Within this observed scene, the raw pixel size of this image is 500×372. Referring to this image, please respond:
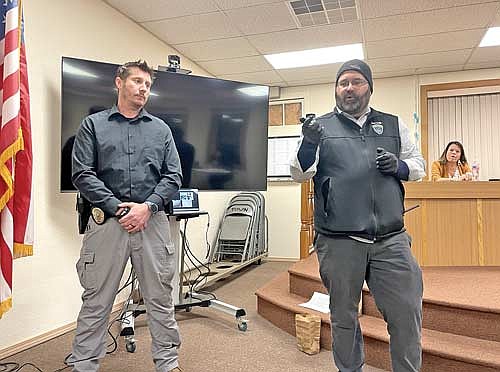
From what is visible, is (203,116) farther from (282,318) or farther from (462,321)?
(462,321)

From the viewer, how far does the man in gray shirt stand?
2.02m

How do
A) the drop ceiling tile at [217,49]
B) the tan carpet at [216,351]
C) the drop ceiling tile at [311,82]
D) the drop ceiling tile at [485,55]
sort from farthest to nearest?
the drop ceiling tile at [311,82] < the drop ceiling tile at [485,55] < the drop ceiling tile at [217,49] < the tan carpet at [216,351]

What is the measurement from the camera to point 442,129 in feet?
19.1

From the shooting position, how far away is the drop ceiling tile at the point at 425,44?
14.0 ft

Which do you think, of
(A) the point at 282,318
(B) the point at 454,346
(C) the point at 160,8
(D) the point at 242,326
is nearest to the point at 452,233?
(B) the point at 454,346

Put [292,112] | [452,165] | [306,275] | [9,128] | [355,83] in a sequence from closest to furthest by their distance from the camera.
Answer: [9,128]
[355,83]
[306,275]
[452,165]
[292,112]

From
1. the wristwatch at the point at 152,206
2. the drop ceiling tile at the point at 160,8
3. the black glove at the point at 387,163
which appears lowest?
the wristwatch at the point at 152,206

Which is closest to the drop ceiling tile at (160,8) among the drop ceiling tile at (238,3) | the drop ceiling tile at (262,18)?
the drop ceiling tile at (238,3)

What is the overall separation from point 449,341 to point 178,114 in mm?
2431

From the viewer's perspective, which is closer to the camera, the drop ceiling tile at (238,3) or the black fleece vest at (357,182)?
the black fleece vest at (357,182)

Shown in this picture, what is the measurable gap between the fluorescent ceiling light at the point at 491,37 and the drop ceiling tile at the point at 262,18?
1.99m

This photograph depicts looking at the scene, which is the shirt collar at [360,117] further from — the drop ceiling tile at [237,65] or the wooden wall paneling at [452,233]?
the drop ceiling tile at [237,65]

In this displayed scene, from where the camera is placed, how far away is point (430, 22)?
13.0 feet

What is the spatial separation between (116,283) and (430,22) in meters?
3.66
